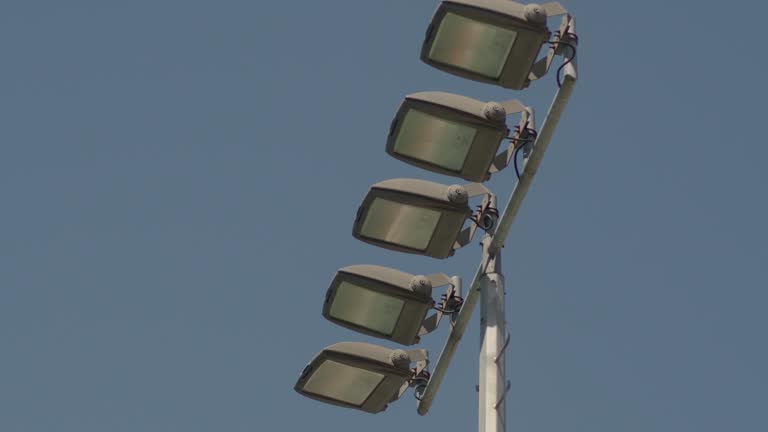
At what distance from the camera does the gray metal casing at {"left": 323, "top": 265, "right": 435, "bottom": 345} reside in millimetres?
12203

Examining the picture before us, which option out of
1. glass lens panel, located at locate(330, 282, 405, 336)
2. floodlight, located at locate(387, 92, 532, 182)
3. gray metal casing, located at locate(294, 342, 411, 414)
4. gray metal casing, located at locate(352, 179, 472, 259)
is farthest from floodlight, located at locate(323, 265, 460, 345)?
floodlight, located at locate(387, 92, 532, 182)

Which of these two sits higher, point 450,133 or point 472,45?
point 472,45

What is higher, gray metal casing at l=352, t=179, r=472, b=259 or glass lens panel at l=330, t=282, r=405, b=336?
gray metal casing at l=352, t=179, r=472, b=259

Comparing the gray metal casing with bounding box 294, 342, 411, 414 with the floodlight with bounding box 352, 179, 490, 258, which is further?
the gray metal casing with bounding box 294, 342, 411, 414

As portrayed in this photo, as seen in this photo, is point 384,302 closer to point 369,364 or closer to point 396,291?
point 396,291

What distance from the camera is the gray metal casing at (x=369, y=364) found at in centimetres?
1249

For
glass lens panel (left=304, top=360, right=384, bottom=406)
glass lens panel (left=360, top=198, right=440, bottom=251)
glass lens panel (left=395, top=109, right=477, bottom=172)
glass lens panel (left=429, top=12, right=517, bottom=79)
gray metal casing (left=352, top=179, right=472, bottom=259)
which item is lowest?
glass lens panel (left=304, top=360, right=384, bottom=406)

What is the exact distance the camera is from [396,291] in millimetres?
12227

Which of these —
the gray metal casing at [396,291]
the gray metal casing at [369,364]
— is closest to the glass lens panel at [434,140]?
the gray metal casing at [396,291]

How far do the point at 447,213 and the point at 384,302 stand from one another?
0.81 meters

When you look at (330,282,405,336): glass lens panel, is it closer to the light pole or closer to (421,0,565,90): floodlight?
the light pole

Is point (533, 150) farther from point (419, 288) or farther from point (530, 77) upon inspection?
point (419, 288)

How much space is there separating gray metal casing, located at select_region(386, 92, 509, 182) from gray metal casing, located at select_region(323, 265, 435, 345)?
0.90 metres

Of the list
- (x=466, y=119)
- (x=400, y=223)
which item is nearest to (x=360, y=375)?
(x=400, y=223)
